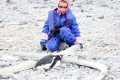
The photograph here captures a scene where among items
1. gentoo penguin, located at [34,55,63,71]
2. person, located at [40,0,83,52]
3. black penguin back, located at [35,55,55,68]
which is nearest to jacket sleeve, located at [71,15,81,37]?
person, located at [40,0,83,52]

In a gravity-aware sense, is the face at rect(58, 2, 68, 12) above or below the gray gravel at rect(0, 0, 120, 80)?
above

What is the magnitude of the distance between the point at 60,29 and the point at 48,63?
1504 millimetres

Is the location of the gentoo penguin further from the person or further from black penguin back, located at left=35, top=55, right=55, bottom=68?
the person

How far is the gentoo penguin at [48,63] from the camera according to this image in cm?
556

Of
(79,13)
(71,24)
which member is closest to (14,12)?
(79,13)

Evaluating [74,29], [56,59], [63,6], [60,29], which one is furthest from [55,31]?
[56,59]

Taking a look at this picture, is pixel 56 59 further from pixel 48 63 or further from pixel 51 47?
pixel 51 47

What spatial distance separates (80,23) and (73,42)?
3.42 m

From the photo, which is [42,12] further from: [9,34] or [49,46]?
[49,46]

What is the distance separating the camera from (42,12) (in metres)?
12.6

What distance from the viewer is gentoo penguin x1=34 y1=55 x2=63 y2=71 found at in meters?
5.56

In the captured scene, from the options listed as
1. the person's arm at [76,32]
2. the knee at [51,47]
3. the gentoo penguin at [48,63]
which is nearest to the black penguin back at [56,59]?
the gentoo penguin at [48,63]

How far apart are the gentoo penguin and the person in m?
1.19

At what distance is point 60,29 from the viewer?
6977 millimetres
